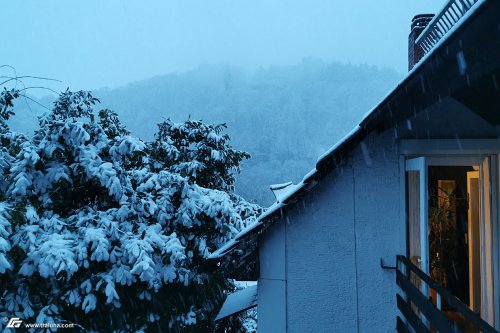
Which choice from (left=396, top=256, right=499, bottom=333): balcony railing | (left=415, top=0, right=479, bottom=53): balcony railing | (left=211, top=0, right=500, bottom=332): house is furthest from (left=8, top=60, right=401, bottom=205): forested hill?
(left=396, top=256, right=499, bottom=333): balcony railing

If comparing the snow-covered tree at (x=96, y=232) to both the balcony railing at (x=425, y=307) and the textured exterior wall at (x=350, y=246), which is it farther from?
the balcony railing at (x=425, y=307)

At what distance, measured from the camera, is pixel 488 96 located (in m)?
3.37

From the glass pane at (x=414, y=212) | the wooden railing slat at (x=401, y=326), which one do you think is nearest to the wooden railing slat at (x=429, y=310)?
the wooden railing slat at (x=401, y=326)

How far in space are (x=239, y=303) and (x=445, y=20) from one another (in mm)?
4679

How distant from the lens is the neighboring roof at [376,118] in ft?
7.45

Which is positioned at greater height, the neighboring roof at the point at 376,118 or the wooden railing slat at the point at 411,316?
the neighboring roof at the point at 376,118

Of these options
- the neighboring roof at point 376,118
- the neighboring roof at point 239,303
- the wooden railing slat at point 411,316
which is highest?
the neighboring roof at point 376,118

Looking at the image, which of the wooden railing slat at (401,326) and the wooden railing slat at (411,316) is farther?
the wooden railing slat at (401,326)

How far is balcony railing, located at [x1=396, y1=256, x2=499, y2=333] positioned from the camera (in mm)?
2484

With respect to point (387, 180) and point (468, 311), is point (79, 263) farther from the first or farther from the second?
point (468, 311)

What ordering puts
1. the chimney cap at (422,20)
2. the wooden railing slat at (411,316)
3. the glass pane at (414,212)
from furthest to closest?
the chimney cap at (422,20) < the glass pane at (414,212) < the wooden railing slat at (411,316)

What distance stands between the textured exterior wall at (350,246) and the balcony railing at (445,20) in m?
1.43

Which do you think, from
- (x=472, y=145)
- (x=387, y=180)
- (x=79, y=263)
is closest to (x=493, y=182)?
(x=472, y=145)

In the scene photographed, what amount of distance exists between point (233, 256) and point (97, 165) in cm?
261
